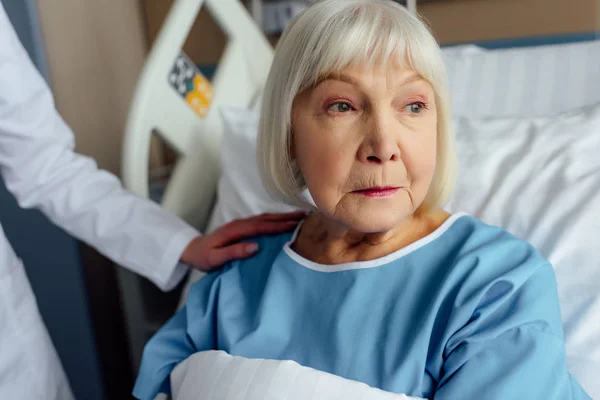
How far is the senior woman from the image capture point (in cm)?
69

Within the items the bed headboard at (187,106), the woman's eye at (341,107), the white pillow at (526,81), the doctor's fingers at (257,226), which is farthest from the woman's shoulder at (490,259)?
the bed headboard at (187,106)

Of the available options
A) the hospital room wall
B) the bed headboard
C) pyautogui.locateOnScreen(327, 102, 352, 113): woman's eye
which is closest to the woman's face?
pyautogui.locateOnScreen(327, 102, 352, 113): woman's eye

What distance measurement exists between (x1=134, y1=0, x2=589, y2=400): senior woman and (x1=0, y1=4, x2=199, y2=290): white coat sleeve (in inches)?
14.8

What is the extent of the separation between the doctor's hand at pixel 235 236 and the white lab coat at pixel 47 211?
97 mm

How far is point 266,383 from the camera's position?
2.36ft

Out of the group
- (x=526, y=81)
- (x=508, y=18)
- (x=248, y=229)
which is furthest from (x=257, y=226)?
(x=508, y=18)

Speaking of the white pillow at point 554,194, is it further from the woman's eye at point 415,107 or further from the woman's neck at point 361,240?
the woman's eye at point 415,107

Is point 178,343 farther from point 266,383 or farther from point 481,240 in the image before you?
point 481,240

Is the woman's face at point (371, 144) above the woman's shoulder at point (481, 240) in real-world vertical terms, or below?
above

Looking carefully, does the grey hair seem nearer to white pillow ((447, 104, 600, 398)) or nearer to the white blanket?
white pillow ((447, 104, 600, 398))

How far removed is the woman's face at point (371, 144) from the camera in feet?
2.40

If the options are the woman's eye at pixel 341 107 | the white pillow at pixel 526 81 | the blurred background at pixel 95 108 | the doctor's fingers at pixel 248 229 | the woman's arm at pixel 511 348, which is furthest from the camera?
the blurred background at pixel 95 108

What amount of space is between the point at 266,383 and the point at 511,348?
12.2 inches

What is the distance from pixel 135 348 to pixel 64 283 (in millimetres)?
283
